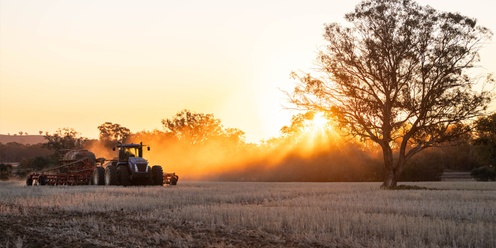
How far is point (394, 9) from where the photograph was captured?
122 feet

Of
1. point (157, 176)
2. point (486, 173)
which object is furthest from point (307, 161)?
point (157, 176)

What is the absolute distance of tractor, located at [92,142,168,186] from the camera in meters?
35.0

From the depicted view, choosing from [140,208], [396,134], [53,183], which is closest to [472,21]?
[396,134]

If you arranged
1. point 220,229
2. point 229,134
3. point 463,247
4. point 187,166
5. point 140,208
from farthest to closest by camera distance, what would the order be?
point 229,134 < point 187,166 < point 140,208 < point 220,229 < point 463,247

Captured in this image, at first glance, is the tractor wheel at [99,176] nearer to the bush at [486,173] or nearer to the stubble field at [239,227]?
the stubble field at [239,227]

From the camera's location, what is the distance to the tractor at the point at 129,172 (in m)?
35.0

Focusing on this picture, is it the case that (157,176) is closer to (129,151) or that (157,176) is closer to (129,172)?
(129,172)

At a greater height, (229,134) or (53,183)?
(229,134)

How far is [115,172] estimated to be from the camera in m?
35.2

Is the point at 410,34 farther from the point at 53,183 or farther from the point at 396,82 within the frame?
the point at 53,183

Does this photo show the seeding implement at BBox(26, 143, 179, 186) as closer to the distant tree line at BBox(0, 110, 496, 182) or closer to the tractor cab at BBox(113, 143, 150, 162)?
the tractor cab at BBox(113, 143, 150, 162)

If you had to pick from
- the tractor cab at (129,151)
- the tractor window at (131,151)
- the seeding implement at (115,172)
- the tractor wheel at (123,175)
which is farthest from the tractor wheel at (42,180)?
the tractor wheel at (123,175)

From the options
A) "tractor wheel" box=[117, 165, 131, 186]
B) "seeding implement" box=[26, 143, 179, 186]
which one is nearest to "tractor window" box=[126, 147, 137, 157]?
"seeding implement" box=[26, 143, 179, 186]

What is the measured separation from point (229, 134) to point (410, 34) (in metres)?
90.9
